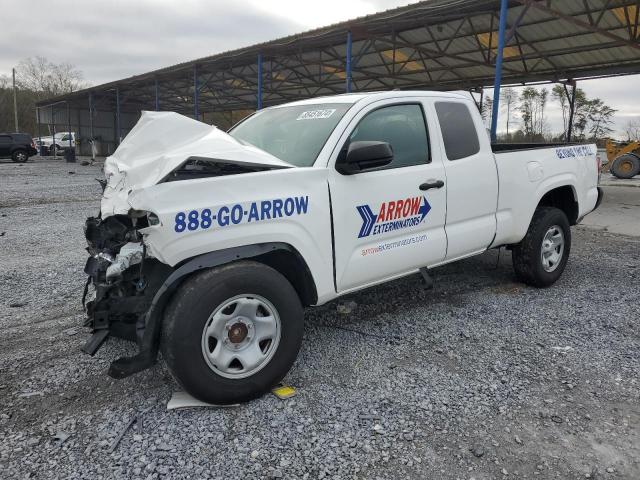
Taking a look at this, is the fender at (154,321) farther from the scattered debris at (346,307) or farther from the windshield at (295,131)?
the scattered debris at (346,307)

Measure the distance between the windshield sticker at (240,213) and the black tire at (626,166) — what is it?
2021 cm

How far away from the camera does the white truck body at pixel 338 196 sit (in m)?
2.65

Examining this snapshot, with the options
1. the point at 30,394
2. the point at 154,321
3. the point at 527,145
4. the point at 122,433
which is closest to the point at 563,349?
the point at 527,145

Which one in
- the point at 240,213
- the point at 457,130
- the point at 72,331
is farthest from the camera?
the point at 457,130

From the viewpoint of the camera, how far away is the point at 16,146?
28.0 metres

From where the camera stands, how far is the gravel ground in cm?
238

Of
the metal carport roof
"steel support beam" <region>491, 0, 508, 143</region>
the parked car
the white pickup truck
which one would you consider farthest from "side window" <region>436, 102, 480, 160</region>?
the parked car

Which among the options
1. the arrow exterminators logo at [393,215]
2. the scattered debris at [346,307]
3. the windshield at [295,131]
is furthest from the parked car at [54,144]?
the arrow exterminators logo at [393,215]

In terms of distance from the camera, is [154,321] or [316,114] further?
[316,114]

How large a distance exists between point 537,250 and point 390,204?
2195 mm

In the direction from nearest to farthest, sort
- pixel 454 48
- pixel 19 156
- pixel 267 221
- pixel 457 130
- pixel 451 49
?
pixel 267 221 → pixel 457 130 → pixel 454 48 → pixel 451 49 → pixel 19 156

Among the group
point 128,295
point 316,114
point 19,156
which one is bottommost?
point 128,295

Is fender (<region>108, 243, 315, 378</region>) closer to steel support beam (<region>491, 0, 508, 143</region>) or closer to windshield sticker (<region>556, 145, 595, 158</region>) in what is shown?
windshield sticker (<region>556, 145, 595, 158</region>)

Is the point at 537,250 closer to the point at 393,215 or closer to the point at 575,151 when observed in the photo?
the point at 575,151
